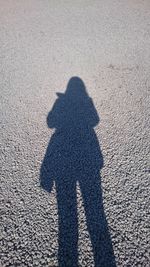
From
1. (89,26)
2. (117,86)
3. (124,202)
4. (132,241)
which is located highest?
(89,26)

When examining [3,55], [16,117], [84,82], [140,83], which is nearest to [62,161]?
[16,117]

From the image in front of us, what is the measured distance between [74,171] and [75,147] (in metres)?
0.49

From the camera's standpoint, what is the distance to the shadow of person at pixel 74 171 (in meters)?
2.46

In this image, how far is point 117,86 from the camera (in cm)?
475

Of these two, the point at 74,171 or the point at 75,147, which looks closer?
the point at 74,171

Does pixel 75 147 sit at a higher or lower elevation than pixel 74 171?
higher

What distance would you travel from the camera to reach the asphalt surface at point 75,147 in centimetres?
249

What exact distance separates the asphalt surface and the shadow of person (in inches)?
0.5

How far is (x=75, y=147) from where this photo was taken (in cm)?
352

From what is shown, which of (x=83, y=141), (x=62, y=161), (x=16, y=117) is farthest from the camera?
(x=16, y=117)

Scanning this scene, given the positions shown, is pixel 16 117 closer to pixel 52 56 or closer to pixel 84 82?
pixel 84 82

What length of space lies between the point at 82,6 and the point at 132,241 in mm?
8695

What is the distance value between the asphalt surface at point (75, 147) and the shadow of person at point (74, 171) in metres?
0.01

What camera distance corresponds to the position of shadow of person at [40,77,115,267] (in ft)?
8.07
